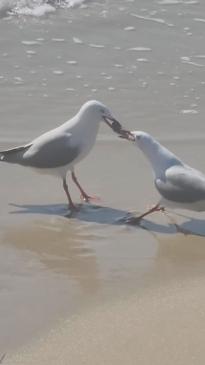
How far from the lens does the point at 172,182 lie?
18.2 ft

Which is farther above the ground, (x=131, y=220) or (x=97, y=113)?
(x=97, y=113)

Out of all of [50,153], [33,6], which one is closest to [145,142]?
[50,153]

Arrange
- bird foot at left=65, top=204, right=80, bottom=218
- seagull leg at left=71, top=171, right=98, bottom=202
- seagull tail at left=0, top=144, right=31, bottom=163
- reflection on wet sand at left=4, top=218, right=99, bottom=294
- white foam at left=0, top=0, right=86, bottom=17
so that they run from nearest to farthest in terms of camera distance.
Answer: reflection on wet sand at left=4, top=218, right=99, bottom=294, bird foot at left=65, top=204, right=80, bottom=218, seagull leg at left=71, top=171, right=98, bottom=202, seagull tail at left=0, top=144, right=31, bottom=163, white foam at left=0, top=0, right=86, bottom=17

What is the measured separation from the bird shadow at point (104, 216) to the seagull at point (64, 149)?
3.9 inches

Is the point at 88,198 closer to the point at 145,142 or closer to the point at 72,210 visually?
the point at 72,210

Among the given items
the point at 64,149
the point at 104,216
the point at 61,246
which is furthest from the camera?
the point at 64,149

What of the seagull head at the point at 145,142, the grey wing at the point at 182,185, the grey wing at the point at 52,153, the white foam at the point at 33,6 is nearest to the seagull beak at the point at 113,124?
the seagull head at the point at 145,142

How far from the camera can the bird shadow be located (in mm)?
5496

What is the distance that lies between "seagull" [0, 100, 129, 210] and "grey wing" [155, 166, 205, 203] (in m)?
0.52

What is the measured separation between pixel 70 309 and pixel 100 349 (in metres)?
0.50

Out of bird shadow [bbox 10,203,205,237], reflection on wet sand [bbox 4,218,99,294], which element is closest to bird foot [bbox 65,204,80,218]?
bird shadow [bbox 10,203,205,237]

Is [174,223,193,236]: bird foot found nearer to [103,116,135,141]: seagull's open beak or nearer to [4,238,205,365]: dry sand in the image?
[103,116,135,141]: seagull's open beak

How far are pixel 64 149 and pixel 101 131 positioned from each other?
42.8 inches

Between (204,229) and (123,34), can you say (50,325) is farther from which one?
(123,34)
